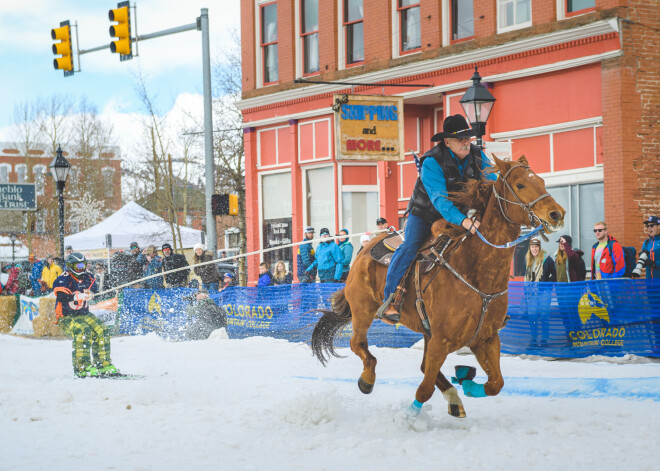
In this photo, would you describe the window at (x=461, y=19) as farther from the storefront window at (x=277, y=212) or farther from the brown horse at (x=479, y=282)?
the brown horse at (x=479, y=282)

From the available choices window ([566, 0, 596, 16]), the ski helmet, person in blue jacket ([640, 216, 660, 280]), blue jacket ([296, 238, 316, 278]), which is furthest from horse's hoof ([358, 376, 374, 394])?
window ([566, 0, 596, 16])

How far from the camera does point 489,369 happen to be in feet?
23.1

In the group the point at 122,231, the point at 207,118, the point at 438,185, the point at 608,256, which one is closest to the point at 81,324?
the point at 438,185

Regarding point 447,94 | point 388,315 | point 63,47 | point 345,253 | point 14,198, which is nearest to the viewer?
point 388,315

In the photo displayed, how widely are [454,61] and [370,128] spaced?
2394 mm

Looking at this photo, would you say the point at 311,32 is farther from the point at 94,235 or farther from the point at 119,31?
the point at 94,235

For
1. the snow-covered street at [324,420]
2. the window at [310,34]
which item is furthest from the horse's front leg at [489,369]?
the window at [310,34]

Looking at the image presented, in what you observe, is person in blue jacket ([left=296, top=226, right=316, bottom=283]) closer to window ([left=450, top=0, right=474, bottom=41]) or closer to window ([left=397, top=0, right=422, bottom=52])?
window ([left=450, top=0, right=474, bottom=41])

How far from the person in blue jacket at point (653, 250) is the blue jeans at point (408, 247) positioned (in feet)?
17.5

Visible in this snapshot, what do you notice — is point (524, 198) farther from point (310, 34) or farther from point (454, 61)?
point (310, 34)

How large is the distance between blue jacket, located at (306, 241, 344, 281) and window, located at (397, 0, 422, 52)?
6.89m

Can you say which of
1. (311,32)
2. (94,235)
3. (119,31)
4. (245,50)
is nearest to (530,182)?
(119,31)

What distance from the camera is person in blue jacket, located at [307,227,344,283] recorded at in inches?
609

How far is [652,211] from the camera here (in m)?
16.0
